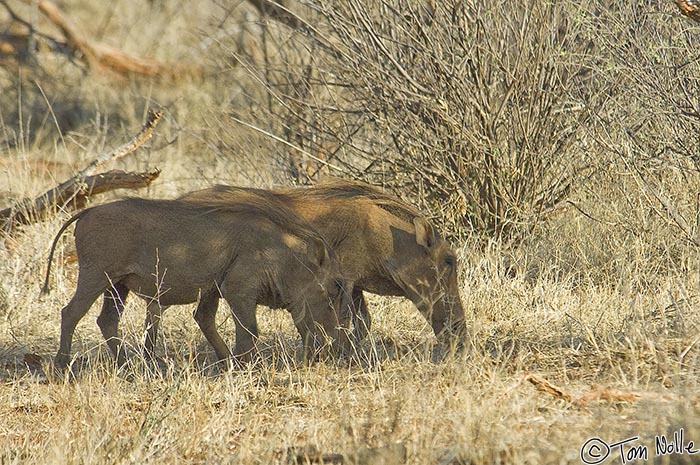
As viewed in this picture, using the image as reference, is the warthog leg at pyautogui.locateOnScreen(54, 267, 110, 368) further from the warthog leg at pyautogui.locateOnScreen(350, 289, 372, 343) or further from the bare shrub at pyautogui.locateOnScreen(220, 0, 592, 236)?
the bare shrub at pyautogui.locateOnScreen(220, 0, 592, 236)

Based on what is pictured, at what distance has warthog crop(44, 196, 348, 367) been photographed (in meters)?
4.91

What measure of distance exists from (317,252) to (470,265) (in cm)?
143

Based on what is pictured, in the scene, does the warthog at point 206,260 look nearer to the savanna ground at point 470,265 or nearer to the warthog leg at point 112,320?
the warthog leg at point 112,320

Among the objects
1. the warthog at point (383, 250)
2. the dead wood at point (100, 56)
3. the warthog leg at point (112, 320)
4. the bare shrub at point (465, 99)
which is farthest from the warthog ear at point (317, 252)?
the dead wood at point (100, 56)

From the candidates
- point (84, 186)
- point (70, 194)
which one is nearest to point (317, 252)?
point (84, 186)

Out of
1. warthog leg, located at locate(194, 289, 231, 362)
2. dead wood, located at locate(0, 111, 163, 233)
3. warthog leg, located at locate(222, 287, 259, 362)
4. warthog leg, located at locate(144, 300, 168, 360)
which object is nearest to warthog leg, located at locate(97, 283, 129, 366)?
warthog leg, located at locate(144, 300, 168, 360)

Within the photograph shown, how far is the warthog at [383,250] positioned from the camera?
214 inches

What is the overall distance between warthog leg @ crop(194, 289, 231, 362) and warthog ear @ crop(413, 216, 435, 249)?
1050 millimetres

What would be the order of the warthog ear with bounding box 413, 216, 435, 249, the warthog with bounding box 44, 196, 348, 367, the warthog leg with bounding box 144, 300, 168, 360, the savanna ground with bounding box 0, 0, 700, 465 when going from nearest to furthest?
the savanna ground with bounding box 0, 0, 700, 465
the warthog with bounding box 44, 196, 348, 367
the warthog leg with bounding box 144, 300, 168, 360
the warthog ear with bounding box 413, 216, 435, 249

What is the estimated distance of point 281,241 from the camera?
5.04m

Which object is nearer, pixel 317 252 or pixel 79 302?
pixel 79 302

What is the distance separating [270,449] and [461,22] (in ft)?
10.3

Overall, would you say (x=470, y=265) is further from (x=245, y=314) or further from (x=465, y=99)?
(x=245, y=314)

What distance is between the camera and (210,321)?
5250 mm
